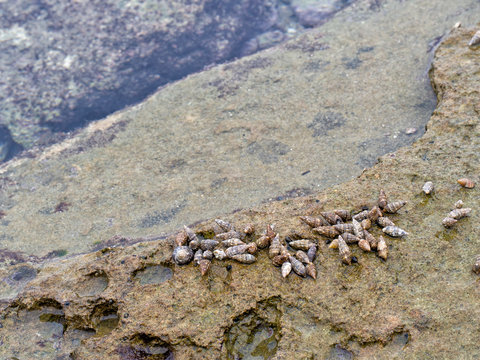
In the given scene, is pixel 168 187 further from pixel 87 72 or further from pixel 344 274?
pixel 87 72

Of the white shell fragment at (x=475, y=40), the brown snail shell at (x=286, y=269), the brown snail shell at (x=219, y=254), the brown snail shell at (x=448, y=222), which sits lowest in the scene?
the brown snail shell at (x=448, y=222)

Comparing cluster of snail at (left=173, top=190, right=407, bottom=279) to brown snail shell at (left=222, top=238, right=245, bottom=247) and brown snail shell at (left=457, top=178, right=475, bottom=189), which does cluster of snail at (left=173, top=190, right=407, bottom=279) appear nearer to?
brown snail shell at (left=222, top=238, right=245, bottom=247)

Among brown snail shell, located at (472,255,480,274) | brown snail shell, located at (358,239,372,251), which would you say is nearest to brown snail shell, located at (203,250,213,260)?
brown snail shell, located at (358,239,372,251)

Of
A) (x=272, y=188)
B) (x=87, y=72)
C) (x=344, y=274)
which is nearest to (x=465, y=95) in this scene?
(x=272, y=188)

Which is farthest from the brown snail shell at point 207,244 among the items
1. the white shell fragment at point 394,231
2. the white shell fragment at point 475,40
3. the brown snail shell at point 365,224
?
the white shell fragment at point 475,40

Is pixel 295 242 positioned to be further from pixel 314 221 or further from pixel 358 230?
pixel 358 230

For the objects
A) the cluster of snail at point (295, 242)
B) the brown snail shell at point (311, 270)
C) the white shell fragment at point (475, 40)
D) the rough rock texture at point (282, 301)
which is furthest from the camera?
the white shell fragment at point (475, 40)

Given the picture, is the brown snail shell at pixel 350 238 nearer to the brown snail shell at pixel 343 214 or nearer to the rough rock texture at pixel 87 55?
the brown snail shell at pixel 343 214
